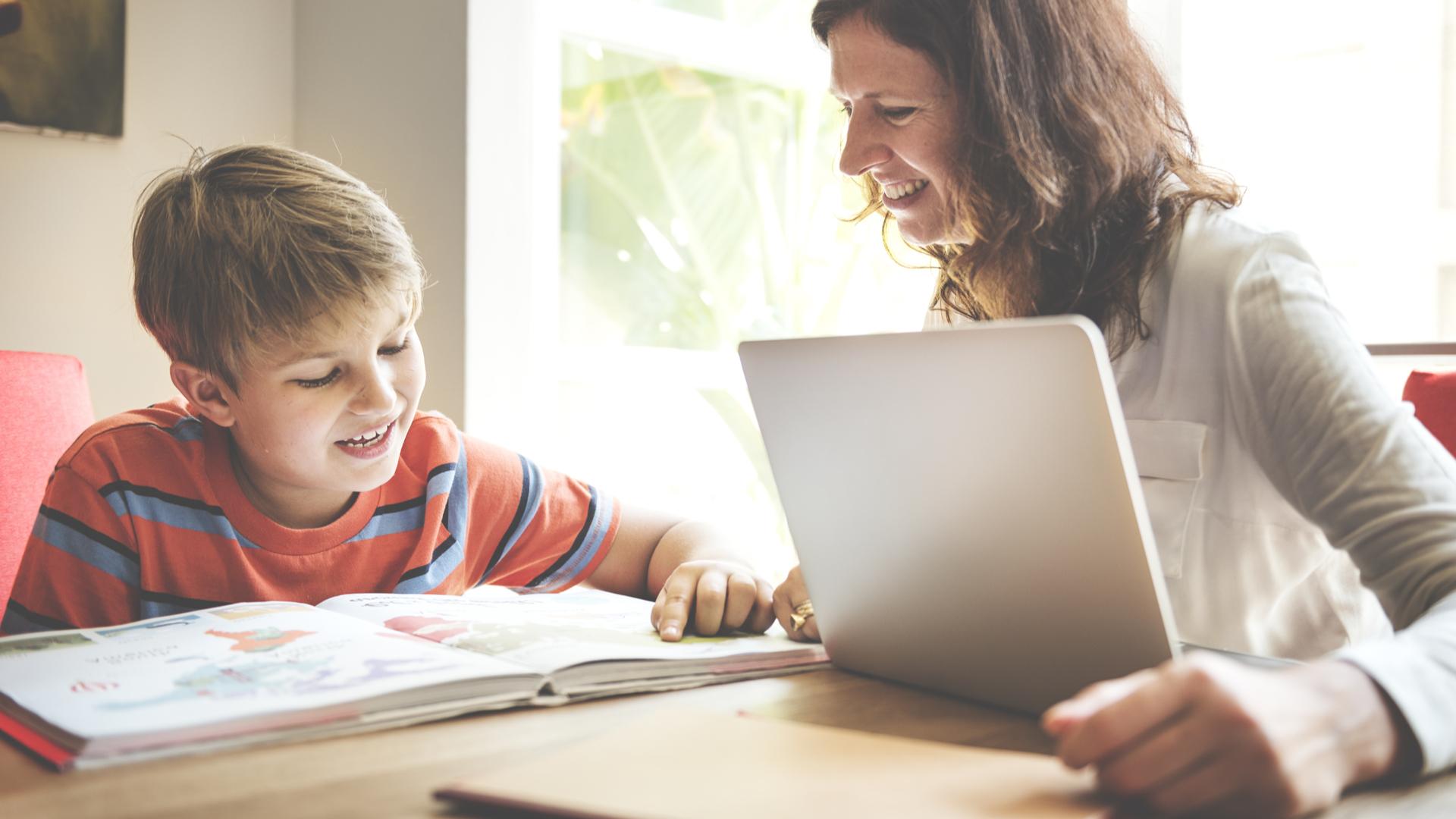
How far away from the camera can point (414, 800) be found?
1.73 ft

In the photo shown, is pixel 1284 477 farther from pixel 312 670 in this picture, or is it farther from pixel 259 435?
pixel 259 435

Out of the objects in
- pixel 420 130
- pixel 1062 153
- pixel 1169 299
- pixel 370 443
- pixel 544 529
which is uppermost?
pixel 420 130

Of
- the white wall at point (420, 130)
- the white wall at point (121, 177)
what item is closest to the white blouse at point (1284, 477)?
the white wall at point (420, 130)

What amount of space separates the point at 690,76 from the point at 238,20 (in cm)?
105

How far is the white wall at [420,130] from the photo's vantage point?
2.03 m

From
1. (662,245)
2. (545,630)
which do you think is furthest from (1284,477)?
(662,245)

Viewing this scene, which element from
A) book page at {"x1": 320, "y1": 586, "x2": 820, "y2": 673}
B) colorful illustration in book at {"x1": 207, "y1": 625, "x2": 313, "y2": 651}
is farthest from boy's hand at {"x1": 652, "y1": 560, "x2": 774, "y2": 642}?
colorful illustration in book at {"x1": 207, "y1": 625, "x2": 313, "y2": 651}

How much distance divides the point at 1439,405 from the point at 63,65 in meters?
2.19

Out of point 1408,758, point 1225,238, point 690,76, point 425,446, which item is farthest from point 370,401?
point 690,76

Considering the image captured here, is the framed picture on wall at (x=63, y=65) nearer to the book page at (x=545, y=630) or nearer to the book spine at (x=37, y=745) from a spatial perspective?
the book page at (x=545, y=630)

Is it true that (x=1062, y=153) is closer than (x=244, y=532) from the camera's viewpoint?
Yes

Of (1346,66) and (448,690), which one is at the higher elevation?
(1346,66)

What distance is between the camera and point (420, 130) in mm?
2078

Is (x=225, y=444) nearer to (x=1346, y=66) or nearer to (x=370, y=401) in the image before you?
(x=370, y=401)
